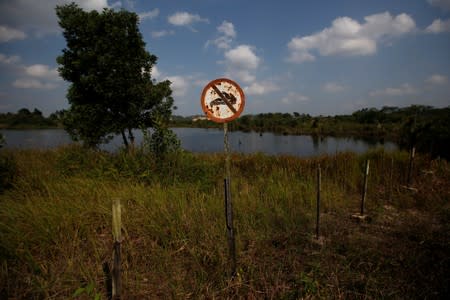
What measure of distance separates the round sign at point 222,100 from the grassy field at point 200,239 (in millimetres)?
1452

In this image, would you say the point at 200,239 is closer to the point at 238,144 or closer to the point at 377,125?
the point at 238,144

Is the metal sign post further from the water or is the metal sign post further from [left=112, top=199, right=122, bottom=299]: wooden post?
the water

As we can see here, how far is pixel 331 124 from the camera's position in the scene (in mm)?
46812

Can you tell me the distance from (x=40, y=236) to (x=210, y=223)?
1944mm

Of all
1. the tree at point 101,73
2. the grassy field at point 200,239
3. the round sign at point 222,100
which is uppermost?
the tree at point 101,73

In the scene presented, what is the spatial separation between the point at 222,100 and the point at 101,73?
6797 mm

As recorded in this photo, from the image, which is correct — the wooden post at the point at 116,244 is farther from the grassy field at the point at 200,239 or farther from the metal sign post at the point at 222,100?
the metal sign post at the point at 222,100

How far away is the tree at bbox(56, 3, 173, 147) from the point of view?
6977 millimetres

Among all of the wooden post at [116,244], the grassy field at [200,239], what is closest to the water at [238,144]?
the grassy field at [200,239]

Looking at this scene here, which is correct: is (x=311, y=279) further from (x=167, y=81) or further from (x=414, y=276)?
(x=167, y=81)

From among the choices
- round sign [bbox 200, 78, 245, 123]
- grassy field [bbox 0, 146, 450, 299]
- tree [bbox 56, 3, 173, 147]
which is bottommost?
grassy field [bbox 0, 146, 450, 299]

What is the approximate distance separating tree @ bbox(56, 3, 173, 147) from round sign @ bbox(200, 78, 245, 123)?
18.0ft

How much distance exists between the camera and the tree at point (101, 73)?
6977mm

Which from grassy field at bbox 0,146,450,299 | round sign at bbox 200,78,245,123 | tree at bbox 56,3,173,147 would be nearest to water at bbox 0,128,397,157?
tree at bbox 56,3,173,147
